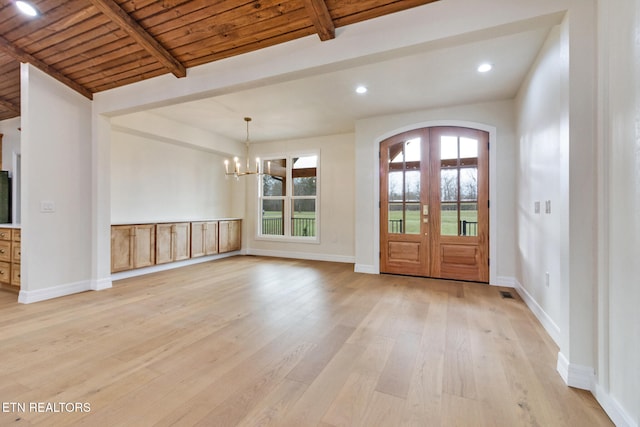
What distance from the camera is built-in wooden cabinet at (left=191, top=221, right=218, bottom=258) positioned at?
567 cm

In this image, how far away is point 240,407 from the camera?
1.57 m

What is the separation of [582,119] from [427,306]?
227 centimetres

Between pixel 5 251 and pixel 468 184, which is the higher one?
pixel 468 184

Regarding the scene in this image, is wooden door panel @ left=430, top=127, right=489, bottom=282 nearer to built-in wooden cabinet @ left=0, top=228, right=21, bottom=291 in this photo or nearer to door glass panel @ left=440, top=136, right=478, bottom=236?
door glass panel @ left=440, top=136, right=478, bottom=236

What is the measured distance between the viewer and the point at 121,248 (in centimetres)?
445

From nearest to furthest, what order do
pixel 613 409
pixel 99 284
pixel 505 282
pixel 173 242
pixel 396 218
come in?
pixel 613 409 < pixel 99 284 < pixel 505 282 < pixel 396 218 < pixel 173 242

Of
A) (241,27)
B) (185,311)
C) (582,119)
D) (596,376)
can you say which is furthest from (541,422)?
(241,27)

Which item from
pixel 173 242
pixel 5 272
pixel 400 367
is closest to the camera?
pixel 400 367

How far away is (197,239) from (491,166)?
5382 mm

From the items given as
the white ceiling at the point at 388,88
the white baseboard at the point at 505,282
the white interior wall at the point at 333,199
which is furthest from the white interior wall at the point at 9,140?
the white baseboard at the point at 505,282

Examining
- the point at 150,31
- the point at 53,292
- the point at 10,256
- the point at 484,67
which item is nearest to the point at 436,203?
the point at 484,67

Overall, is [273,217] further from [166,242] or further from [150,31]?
[150,31]

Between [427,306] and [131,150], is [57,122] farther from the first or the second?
[427,306]

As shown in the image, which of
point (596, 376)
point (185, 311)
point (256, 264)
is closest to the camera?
point (596, 376)
